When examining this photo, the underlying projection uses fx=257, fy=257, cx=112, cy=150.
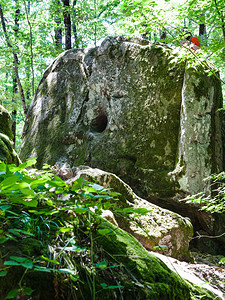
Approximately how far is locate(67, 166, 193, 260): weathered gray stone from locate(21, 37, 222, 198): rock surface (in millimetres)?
1704

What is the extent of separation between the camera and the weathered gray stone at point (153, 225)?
3.84 metres

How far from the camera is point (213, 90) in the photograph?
630 cm

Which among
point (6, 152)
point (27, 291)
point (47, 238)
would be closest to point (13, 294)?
point (27, 291)

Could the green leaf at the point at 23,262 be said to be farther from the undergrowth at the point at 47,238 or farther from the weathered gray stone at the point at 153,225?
the weathered gray stone at the point at 153,225

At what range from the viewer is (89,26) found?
12312 millimetres

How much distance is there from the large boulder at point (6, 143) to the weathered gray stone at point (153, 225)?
3.62 feet

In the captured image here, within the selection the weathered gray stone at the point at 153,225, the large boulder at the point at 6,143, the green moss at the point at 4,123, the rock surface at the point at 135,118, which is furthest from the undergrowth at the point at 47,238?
the rock surface at the point at 135,118

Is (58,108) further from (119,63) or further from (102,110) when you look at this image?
(119,63)

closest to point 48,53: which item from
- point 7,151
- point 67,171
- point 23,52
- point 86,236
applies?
point 23,52

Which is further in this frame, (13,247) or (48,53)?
(48,53)

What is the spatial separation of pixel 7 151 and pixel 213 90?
17.1 feet

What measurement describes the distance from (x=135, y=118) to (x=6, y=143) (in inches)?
173

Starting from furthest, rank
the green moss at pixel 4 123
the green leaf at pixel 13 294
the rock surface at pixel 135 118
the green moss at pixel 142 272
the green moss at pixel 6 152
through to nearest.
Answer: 1. the rock surface at pixel 135 118
2. the green moss at pixel 4 123
3. the green moss at pixel 6 152
4. the green moss at pixel 142 272
5. the green leaf at pixel 13 294

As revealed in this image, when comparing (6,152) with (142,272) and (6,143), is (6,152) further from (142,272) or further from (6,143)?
(142,272)
